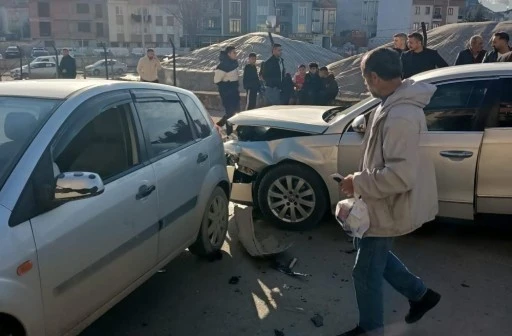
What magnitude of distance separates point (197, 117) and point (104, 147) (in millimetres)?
1475

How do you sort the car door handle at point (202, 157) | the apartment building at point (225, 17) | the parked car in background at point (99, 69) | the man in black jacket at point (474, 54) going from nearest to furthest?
the car door handle at point (202, 157), the man in black jacket at point (474, 54), the parked car in background at point (99, 69), the apartment building at point (225, 17)

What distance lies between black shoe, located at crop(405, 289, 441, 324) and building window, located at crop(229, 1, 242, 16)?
259 feet

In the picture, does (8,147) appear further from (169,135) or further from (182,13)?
(182,13)

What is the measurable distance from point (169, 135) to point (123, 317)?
1.36 metres

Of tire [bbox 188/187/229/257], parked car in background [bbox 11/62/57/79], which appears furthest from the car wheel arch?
parked car in background [bbox 11/62/57/79]

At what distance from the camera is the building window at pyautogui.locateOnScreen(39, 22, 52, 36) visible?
249 feet

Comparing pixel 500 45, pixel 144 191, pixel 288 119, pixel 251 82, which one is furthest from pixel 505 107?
pixel 251 82

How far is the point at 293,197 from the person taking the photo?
17.5ft

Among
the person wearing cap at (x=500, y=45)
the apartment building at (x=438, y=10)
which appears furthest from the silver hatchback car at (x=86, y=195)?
the apartment building at (x=438, y=10)

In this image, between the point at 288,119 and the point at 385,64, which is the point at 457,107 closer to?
the point at 288,119

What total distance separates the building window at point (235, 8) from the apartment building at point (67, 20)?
18.8 metres

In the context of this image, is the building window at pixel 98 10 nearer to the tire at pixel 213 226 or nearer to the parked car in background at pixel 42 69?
the parked car in background at pixel 42 69

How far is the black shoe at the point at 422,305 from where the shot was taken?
3.35 m

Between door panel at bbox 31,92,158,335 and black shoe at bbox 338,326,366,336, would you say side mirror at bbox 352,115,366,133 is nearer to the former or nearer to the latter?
black shoe at bbox 338,326,366,336
